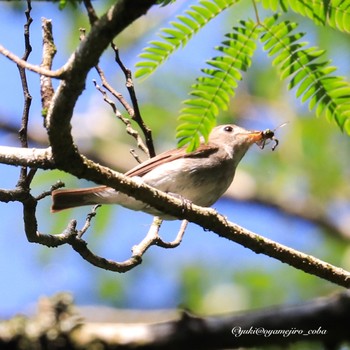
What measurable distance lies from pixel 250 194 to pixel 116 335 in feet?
22.9

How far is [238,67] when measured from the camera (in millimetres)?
2682

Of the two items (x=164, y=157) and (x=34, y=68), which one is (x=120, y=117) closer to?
(x=164, y=157)

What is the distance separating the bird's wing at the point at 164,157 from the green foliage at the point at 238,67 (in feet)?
5.21

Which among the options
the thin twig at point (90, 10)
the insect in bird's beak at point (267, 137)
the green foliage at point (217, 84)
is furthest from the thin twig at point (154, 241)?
the thin twig at point (90, 10)

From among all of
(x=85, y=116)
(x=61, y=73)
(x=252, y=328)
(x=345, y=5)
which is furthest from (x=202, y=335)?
(x=85, y=116)

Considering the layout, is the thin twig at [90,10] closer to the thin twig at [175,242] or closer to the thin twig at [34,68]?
the thin twig at [34,68]

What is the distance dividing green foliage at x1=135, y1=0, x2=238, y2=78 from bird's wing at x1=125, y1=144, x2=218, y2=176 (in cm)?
155

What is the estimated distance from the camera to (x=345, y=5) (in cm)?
246

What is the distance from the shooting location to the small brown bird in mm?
4531

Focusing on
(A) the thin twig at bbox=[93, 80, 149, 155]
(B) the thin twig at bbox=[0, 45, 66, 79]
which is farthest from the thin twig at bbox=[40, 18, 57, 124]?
(A) the thin twig at bbox=[93, 80, 149, 155]

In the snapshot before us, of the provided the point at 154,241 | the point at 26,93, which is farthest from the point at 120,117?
the point at 26,93

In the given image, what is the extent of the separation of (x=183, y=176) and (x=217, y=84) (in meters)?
2.15

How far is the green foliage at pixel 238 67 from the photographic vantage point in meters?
2.64

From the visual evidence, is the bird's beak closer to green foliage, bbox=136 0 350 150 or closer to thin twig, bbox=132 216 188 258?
thin twig, bbox=132 216 188 258
